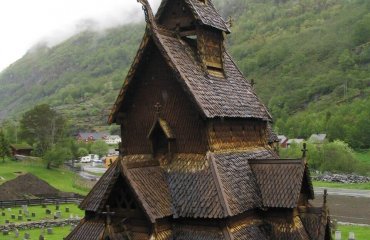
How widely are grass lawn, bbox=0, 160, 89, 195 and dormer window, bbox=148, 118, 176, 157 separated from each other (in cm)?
5948

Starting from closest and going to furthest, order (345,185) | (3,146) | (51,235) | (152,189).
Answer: (152,189) < (51,235) < (345,185) < (3,146)

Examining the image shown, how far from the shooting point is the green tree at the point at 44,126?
100000 millimetres

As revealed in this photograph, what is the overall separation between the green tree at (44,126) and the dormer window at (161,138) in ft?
282

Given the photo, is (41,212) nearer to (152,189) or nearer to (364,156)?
(152,189)

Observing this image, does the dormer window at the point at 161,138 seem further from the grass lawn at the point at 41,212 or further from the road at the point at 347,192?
the road at the point at 347,192

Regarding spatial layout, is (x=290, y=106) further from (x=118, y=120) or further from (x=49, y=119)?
(x=118, y=120)

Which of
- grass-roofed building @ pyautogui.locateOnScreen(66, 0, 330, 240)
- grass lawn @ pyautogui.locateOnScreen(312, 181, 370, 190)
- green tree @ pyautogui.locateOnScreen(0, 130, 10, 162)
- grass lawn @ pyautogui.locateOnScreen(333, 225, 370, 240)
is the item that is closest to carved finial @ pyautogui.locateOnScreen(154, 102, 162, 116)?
grass-roofed building @ pyautogui.locateOnScreen(66, 0, 330, 240)

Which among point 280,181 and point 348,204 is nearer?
point 280,181

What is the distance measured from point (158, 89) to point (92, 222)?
16.9 ft

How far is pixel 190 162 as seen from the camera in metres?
16.3

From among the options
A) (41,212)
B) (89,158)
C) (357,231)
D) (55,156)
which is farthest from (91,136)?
(357,231)

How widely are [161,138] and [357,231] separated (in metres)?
30.2

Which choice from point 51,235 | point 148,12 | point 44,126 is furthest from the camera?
point 44,126

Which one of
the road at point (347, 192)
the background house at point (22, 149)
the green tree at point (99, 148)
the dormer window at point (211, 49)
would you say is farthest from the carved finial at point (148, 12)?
the green tree at point (99, 148)
